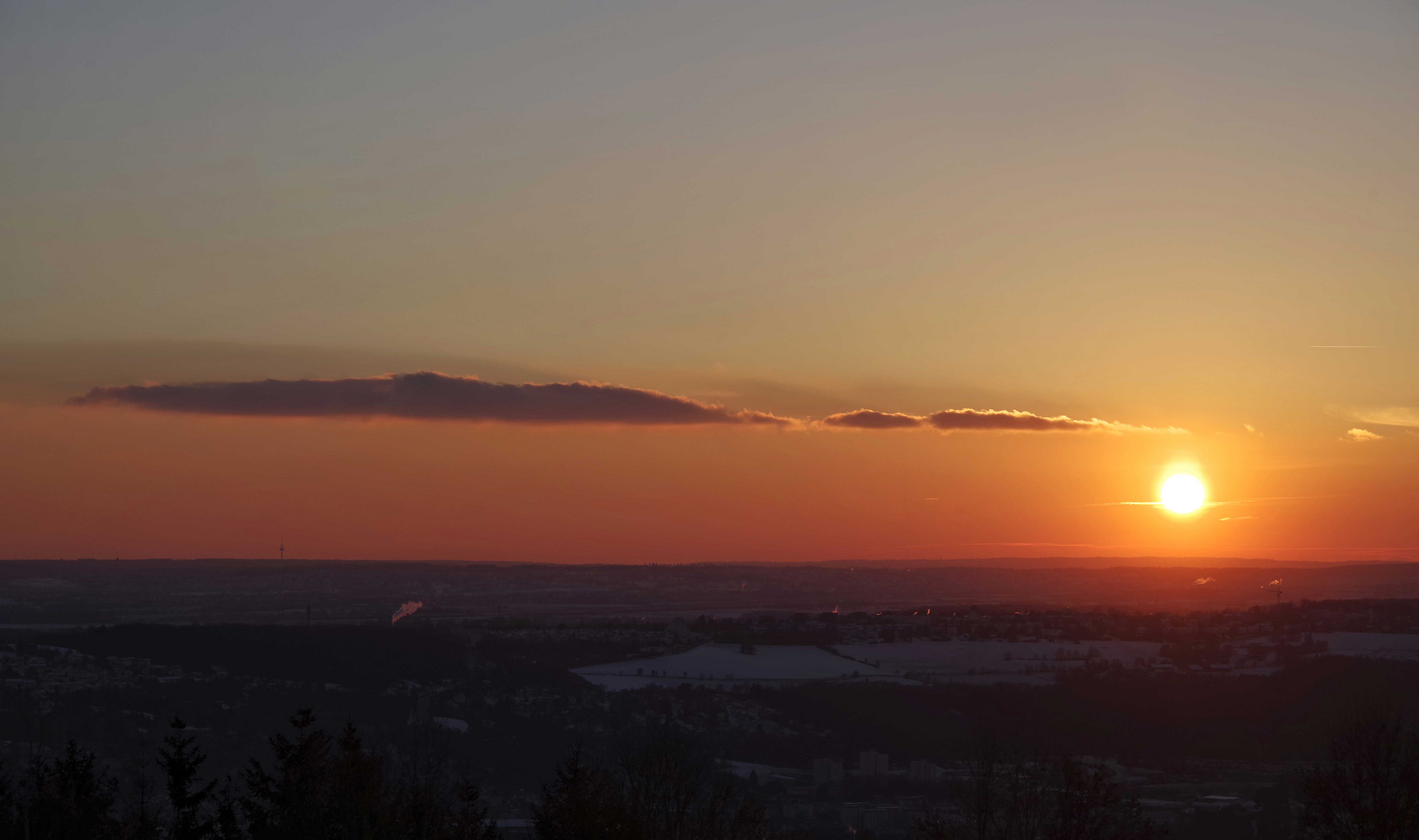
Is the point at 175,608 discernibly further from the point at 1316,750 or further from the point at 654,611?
the point at 1316,750

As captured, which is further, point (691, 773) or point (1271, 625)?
point (1271, 625)

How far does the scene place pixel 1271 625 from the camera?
10488cm

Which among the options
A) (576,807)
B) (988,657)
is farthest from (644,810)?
(988,657)

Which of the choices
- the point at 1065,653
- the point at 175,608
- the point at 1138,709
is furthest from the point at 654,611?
the point at 1138,709

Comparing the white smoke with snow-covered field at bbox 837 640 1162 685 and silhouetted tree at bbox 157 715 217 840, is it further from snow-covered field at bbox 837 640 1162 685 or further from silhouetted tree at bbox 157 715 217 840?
silhouetted tree at bbox 157 715 217 840

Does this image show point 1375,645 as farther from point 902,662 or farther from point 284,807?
point 284,807

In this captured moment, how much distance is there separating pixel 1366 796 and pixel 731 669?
6356cm

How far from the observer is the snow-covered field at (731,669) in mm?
84625

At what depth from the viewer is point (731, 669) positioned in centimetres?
9075

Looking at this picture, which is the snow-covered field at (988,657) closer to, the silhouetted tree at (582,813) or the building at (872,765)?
the building at (872,765)

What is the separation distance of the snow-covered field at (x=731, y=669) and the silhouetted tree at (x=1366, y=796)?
54715mm

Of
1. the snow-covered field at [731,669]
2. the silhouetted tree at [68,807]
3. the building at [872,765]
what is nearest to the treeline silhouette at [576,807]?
the silhouetted tree at [68,807]

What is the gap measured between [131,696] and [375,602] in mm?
110210

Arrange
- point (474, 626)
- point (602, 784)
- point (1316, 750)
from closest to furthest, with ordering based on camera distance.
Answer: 1. point (602, 784)
2. point (1316, 750)
3. point (474, 626)
